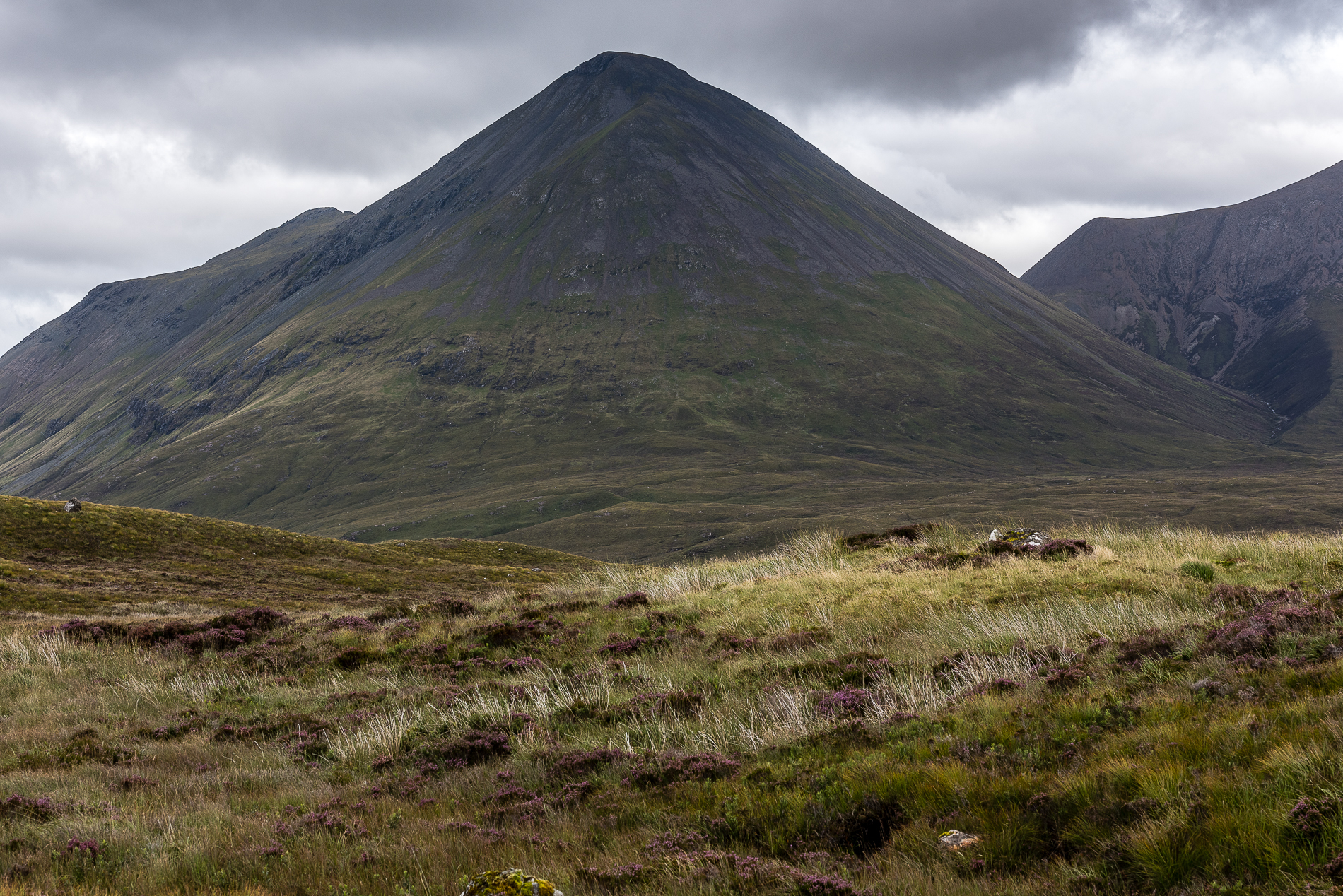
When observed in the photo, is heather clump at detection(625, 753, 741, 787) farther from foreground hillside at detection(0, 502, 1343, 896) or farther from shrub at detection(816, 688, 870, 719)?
shrub at detection(816, 688, 870, 719)

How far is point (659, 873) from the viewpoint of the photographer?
259 inches

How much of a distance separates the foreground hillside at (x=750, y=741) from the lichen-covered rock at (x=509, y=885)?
46 cm

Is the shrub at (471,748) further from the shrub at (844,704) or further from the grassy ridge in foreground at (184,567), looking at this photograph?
the grassy ridge in foreground at (184,567)

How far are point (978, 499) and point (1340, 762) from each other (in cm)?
16567

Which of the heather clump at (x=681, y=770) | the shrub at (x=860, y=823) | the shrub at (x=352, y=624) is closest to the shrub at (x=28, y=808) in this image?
the heather clump at (x=681, y=770)

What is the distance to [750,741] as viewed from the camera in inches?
372

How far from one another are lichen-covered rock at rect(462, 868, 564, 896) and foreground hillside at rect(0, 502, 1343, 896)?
460 millimetres

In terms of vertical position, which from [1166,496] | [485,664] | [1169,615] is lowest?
[1166,496]

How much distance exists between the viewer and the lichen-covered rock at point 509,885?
19.6ft

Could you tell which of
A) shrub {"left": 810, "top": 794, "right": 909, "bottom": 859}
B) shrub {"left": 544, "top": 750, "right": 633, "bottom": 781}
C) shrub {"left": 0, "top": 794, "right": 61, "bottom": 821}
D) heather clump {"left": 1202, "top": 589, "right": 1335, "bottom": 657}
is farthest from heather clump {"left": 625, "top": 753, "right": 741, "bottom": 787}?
shrub {"left": 0, "top": 794, "right": 61, "bottom": 821}

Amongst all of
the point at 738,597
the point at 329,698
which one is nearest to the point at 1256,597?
the point at 738,597

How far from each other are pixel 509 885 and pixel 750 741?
4074 mm

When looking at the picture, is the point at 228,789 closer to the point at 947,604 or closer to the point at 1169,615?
the point at 947,604

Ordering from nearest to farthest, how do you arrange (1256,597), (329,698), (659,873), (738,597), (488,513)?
1. (659,873)
2. (1256,597)
3. (329,698)
4. (738,597)
5. (488,513)
